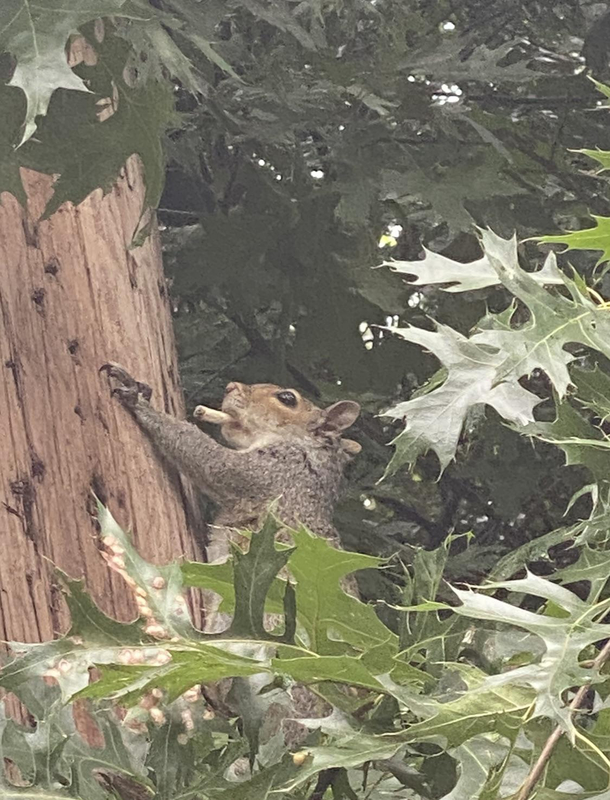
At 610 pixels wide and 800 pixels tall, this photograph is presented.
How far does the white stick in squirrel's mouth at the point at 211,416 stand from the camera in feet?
6.80

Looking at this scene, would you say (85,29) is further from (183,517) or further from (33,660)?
(33,660)

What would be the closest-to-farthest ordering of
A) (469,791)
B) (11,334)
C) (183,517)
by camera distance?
(469,791), (11,334), (183,517)

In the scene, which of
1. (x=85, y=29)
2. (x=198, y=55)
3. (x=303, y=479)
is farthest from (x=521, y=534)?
(x=85, y=29)

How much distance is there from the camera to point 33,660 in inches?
36.9

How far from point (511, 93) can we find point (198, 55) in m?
0.69

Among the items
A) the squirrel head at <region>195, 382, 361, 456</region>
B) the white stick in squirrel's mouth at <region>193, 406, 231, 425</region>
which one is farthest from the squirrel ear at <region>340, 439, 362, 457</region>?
the white stick in squirrel's mouth at <region>193, 406, 231, 425</region>

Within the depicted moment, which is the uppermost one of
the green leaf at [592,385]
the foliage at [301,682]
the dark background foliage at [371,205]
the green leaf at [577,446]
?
the dark background foliage at [371,205]

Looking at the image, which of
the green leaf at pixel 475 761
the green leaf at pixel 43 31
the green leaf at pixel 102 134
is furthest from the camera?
the green leaf at pixel 102 134

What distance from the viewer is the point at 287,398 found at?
223cm

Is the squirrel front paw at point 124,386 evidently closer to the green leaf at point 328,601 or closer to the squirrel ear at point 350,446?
the squirrel ear at point 350,446

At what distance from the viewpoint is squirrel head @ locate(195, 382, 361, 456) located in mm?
2225

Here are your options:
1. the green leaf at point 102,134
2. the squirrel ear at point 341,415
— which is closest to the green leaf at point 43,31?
the green leaf at point 102,134

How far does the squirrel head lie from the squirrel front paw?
46 cm

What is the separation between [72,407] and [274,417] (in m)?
0.71
